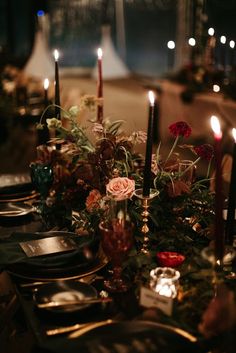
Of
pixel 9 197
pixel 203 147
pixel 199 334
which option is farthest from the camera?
pixel 9 197

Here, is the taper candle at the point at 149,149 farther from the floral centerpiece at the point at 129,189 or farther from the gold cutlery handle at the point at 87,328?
the gold cutlery handle at the point at 87,328

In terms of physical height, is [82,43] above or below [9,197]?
above

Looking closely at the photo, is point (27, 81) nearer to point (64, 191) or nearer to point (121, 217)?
point (64, 191)

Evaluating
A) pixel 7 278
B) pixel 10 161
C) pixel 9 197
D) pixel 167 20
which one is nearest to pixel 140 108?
pixel 167 20

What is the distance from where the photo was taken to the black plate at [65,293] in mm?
1048

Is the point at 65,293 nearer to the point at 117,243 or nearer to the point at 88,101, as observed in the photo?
the point at 117,243

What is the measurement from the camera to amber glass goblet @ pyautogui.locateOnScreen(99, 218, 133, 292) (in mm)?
1108

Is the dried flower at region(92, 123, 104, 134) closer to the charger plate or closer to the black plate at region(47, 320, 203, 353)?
the charger plate

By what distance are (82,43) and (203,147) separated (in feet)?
21.0

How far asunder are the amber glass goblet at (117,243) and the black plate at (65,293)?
81 millimetres

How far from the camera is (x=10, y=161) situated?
437 cm

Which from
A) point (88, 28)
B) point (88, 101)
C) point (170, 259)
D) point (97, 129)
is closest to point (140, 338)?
point (170, 259)

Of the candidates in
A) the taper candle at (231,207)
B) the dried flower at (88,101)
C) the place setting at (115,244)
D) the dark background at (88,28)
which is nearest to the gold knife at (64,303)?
the place setting at (115,244)

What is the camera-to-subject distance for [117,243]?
3.64 ft
